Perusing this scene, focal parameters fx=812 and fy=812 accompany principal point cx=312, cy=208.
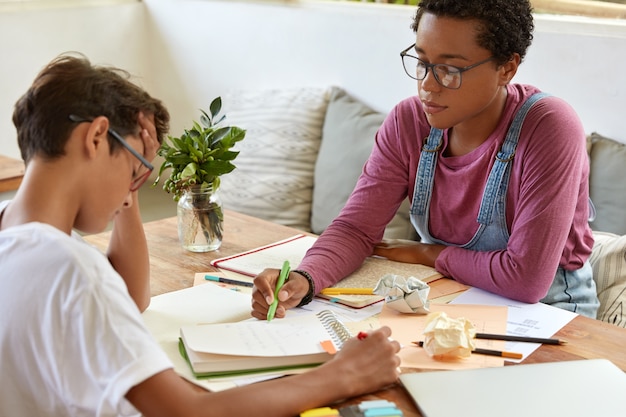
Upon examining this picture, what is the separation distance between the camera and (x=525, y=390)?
1169 mm

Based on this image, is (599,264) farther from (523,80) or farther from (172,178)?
(172,178)

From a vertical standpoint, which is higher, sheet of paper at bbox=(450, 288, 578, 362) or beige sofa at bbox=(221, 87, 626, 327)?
sheet of paper at bbox=(450, 288, 578, 362)

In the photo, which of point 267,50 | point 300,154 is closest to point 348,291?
point 300,154

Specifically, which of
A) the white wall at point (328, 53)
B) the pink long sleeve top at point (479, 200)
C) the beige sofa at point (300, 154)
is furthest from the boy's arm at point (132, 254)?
the white wall at point (328, 53)

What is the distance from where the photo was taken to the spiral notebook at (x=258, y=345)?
3.98ft

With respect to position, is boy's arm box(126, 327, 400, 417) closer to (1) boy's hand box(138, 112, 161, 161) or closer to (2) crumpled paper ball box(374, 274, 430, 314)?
(2) crumpled paper ball box(374, 274, 430, 314)

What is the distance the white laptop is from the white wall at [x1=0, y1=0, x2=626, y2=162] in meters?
1.25

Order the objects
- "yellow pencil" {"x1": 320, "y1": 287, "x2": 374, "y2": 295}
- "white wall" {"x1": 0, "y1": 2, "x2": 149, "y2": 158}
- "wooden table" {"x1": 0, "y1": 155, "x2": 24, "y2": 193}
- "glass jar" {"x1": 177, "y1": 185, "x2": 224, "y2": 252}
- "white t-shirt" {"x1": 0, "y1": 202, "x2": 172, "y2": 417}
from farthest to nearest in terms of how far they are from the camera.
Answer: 1. "white wall" {"x1": 0, "y1": 2, "x2": 149, "y2": 158}
2. "wooden table" {"x1": 0, "y1": 155, "x2": 24, "y2": 193}
3. "glass jar" {"x1": 177, "y1": 185, "x2": 224, "y2": 252}
4. "yellow pencil" {"x1": 320, "y1": 287, "x2": 374, "y2": 295}
5. "white t-shirt" {"x1": 0, "y1": 202, "x2": 172, "y2": 417}

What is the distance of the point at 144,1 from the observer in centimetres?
376

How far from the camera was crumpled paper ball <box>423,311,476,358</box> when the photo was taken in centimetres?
126

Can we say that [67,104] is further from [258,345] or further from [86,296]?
[258,345]

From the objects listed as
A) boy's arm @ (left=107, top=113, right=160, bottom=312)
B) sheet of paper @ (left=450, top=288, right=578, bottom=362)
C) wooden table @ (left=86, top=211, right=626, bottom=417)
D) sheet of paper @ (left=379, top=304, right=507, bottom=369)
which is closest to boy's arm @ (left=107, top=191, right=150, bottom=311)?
boy's arm @ (left=107, top=113, right=160, bottom=312)

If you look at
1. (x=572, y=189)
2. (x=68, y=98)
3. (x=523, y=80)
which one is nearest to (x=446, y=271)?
(x=572, y=189)

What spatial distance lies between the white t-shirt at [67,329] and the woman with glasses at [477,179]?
0.49m
